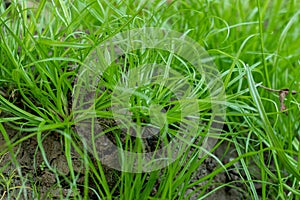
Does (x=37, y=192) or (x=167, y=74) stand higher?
(x=167, y=74)

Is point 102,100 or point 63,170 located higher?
point 102,100

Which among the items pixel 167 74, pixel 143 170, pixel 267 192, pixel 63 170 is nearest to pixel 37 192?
pixel 63 170

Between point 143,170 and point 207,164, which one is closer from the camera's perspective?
point 143,170

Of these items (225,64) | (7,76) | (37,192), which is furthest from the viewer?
(225,64)

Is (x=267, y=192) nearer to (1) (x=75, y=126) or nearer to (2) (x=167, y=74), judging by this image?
(2) (x=167, y=74)

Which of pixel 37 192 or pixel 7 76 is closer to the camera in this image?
pixel 37 192

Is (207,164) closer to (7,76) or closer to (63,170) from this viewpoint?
(63,170)

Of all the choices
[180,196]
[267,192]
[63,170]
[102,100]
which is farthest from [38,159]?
[267,192]

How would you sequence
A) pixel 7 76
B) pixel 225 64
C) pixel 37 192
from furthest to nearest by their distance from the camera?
pixel 225 64
pixel 7 76
pixel 37 192

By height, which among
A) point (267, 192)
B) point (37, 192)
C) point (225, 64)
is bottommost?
point (267, 192)
